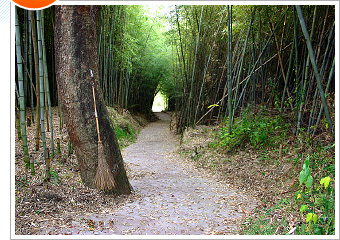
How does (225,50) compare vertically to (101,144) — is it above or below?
above

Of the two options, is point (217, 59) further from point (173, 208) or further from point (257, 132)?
point (173, 208)

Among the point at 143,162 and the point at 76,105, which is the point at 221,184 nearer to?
the point at 143,162

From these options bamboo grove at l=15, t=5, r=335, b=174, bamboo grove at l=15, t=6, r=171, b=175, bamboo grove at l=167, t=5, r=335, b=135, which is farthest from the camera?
bamboo grove at l=15, t=6, r=171, b=175

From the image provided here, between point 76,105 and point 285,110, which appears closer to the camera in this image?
point 76,105

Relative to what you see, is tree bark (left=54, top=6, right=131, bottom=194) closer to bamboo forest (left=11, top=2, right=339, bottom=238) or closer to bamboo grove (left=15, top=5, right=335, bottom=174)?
bamboo forest (left=11, top=2, right=339, bottom=238)

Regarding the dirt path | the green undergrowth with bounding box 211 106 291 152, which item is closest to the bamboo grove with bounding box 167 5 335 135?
the green undergrowth with bounding box 211 106 291 152

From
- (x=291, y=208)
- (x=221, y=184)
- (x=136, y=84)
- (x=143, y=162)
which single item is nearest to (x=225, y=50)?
(x=143, y=162)

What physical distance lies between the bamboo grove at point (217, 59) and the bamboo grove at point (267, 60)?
1 cm

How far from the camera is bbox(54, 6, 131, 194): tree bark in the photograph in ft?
8.37

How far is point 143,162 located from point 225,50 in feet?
11.4

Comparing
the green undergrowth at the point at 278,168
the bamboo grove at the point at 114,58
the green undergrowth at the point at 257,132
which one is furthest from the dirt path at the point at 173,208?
the bamboo grove at the point at 114,58

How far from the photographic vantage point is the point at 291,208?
2.20 metres

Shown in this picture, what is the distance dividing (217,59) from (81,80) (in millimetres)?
4568

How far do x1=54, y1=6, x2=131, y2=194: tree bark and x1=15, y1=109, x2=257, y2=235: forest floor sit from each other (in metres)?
0.27
